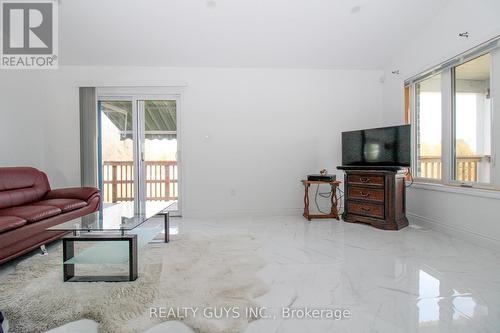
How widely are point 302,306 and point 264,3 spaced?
121 inches

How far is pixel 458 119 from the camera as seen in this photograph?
9.51ft

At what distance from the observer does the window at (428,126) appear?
3.17 meters

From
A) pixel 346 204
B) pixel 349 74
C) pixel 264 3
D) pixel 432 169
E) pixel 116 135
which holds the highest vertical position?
pixel 264 3

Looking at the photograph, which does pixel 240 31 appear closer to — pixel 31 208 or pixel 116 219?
pixel 116 219

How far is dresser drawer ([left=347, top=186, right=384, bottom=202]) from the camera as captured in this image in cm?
314

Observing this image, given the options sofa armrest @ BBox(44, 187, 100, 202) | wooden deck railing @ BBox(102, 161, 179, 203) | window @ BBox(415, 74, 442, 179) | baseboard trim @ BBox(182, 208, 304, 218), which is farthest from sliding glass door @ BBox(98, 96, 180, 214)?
window @ BBox(415, 74, 442, 179)

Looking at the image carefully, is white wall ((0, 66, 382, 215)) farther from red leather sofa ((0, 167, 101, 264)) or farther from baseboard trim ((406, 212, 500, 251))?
baseboard trim ((406, 212, 500, 251))

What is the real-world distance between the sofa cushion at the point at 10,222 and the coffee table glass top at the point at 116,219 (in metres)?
0.30

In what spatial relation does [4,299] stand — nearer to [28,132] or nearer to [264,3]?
[28,132]

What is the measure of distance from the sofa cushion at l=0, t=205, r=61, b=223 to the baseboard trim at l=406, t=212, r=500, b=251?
4166 millimetres

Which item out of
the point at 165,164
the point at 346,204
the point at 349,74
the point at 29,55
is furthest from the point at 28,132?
the point at 349,74

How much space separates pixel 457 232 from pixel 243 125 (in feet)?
9.89

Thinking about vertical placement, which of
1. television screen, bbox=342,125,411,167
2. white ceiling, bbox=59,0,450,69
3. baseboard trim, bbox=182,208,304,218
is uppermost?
white ceiling, bbox=59,0,450,69

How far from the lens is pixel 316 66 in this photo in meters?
3.95
